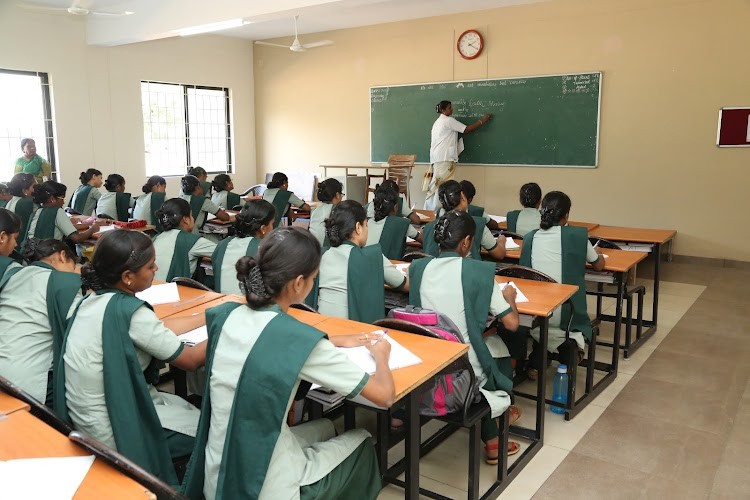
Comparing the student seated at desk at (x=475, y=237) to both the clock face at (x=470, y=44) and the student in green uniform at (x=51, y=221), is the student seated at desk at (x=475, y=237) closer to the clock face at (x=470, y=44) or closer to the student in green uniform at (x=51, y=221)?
the student in green uniform at (x=51, y=221)

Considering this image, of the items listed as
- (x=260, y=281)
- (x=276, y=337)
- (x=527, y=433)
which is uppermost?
(x=260, y=281)

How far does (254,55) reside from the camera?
10430 mm

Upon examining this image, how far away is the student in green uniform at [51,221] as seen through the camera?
15.4 feet

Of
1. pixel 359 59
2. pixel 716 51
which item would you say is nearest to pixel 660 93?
pixel 716 51

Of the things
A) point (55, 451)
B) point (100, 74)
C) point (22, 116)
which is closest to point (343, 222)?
point (55, 451)

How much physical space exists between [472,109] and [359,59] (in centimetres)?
209

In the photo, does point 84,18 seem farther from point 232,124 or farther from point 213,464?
point 213,464

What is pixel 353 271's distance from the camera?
284 centimetres

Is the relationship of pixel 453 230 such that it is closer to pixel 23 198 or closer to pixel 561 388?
pixel 561 388

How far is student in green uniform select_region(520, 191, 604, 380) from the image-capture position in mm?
3115

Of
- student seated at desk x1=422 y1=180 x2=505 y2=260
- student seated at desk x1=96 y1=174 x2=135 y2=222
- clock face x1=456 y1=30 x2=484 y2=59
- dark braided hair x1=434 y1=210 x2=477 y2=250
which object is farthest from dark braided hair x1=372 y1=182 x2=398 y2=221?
clock face x1=456 y1=30 x2=484 y2=59

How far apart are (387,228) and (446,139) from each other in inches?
159

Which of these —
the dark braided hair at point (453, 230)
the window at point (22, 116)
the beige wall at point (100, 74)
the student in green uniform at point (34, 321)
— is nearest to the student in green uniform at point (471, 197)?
the dark braided hair at point (453, 230)

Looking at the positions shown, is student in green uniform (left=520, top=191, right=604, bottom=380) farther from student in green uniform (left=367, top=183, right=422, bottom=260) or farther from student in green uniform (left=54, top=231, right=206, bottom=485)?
student in green uniform (left=54, top=231, right=206, bottom=485)
